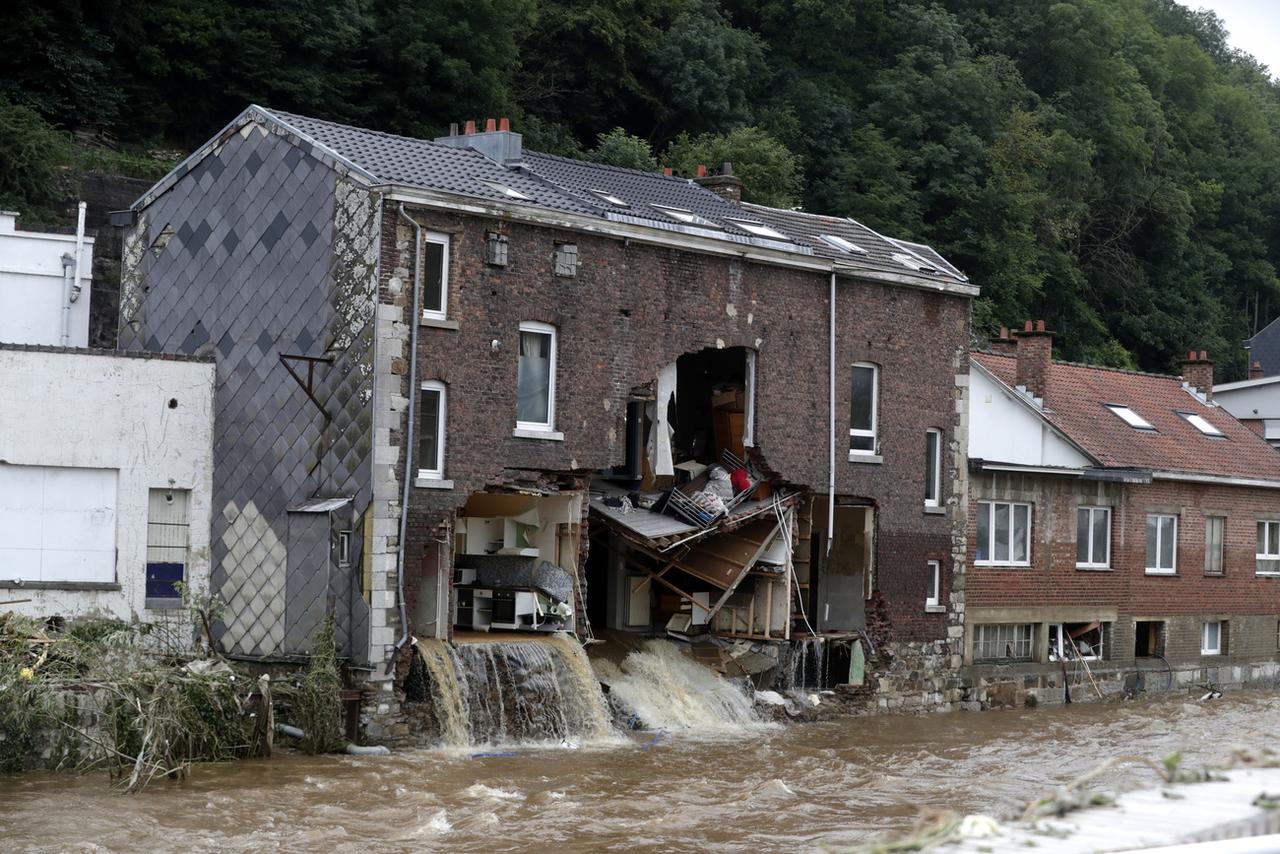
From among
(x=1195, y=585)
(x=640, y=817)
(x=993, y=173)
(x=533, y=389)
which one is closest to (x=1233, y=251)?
(x=993, y=173)

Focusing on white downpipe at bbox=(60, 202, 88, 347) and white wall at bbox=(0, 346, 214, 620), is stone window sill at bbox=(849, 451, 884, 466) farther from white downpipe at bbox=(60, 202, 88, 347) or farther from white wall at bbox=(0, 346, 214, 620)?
white downpipe at bbox=(60, 202, 88, 347)

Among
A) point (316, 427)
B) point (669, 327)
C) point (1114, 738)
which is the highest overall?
point (669, 327)

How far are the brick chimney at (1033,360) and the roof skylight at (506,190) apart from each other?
13808mm

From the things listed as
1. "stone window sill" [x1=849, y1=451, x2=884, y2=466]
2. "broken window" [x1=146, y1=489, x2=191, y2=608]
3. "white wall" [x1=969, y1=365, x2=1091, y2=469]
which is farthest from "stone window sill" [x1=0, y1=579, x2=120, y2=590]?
"white wall" [x1=969, y1=365, x2=1091, y2=469]

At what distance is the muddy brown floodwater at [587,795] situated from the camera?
16984 mm

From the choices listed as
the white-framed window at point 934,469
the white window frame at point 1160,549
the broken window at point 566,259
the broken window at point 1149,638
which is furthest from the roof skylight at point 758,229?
the broken window at point 1149,638

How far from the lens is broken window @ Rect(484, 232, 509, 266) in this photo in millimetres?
24266

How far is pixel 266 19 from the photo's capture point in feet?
137

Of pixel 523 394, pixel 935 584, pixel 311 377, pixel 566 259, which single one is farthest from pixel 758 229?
pixel 311 377

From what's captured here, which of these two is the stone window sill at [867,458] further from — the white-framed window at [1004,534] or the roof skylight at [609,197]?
the roof skylight at [609,197]

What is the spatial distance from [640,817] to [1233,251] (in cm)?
6061

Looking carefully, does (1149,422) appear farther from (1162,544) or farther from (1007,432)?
(1007,432)

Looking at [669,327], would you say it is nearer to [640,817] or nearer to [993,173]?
[640,817]

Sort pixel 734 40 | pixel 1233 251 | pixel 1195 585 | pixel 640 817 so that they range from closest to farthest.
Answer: pixel 640 817, pixel 1195 585, pixel 734 40, pixel 1233 251
